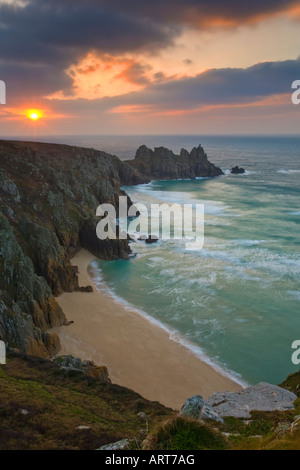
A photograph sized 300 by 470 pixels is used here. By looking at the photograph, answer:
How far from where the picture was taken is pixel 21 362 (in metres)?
23.5

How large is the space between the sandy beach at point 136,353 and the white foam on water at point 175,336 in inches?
15.7

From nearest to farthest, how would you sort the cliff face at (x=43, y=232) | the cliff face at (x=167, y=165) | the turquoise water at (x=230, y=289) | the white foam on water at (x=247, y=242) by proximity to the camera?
the cliff face at (x=43, y=232)
the turquoise water at (x=230, y=289)
the white foam on water at (x=247, y=242)
the cliff face at (x=167, y=165)

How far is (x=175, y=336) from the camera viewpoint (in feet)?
111

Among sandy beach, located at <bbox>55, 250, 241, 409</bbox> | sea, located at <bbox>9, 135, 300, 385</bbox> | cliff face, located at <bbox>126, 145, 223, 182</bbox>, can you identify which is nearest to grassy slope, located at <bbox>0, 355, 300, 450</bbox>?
sandy beach, located at <bbox>55, 250, 241, 409</bbox>

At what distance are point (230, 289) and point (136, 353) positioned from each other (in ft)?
58.2

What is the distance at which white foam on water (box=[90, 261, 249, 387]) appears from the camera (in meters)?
29.2

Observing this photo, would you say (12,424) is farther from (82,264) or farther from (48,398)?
(82,264)

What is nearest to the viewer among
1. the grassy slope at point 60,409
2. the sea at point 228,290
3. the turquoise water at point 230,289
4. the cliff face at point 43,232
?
the grassy slope at point 60,409

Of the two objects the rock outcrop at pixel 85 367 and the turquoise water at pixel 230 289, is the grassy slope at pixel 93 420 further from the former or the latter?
the turquoise water at pixel 230 289

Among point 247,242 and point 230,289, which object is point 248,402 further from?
point 247,242

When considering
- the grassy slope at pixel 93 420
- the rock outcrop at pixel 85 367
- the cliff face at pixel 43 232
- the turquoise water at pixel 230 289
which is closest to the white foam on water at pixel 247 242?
the turquoise water at pixel 230 289

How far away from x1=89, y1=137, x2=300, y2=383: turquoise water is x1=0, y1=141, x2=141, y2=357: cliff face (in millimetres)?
7347

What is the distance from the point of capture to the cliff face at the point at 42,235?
2942 centimetres

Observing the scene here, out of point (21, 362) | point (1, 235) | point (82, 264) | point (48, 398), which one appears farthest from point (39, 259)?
point (48, 398)
